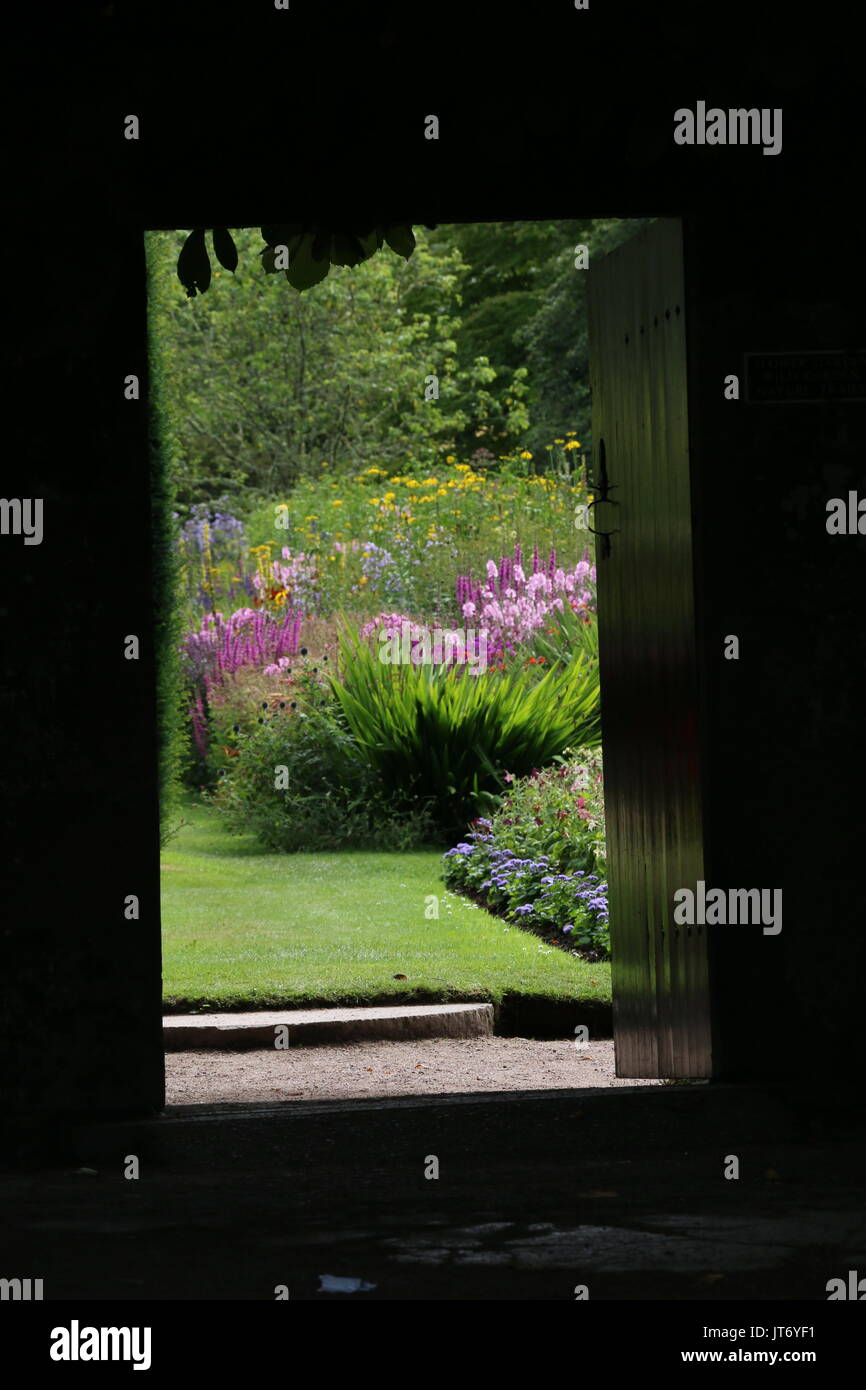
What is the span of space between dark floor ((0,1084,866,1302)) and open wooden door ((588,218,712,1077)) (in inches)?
25.3

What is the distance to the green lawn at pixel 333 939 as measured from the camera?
7.30 metres

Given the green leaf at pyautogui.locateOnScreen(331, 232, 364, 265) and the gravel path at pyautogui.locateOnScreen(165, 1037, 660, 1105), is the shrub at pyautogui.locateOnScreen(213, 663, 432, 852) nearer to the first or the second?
the gravel path at pyautogui.locateOnScreen(165, 1037, 660, 1105)

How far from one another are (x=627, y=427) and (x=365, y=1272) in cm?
308

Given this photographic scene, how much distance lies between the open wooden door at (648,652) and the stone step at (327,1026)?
107 centimetres

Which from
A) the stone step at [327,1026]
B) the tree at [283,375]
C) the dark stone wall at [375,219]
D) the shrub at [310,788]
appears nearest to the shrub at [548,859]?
the shrub at [310,788]

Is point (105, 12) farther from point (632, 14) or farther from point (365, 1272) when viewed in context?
point (365, 1272)

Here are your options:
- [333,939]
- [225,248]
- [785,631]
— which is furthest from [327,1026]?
[225,248]

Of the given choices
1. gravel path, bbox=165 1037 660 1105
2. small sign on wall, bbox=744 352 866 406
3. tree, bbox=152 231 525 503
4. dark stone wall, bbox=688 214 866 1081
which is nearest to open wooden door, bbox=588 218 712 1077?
dark stone wall, bbox=688 214 866 1081

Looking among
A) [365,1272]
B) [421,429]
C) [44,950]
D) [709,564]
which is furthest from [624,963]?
→ [421,429]

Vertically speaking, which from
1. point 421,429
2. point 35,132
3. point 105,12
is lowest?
point 35,132

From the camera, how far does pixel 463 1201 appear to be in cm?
382

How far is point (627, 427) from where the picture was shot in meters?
5.57

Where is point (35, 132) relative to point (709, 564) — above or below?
above

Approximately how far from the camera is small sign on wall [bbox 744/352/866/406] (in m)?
4.66
